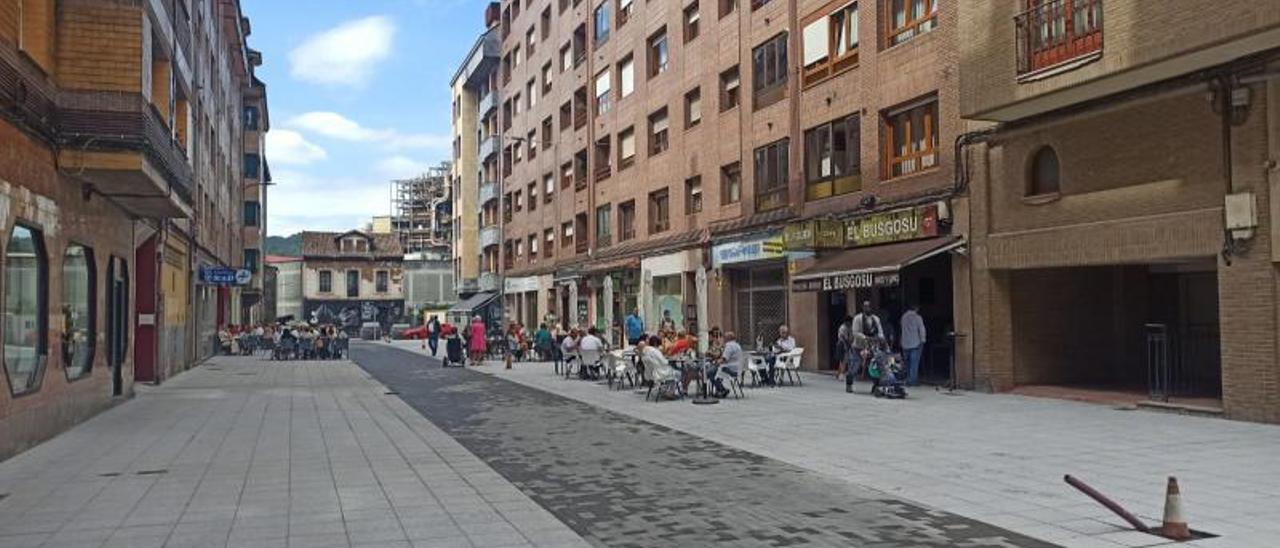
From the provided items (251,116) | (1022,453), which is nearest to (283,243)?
(251,116)

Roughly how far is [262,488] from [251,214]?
152ft

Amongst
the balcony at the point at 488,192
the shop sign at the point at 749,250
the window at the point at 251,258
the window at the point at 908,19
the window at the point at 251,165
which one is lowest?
the shop sign at the point at 749,250

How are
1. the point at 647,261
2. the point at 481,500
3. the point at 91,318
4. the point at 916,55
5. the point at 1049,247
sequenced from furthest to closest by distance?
the point at 647,261
the point at 916,55
the point at 1049,247
the point at 91,318
the point at 481,500

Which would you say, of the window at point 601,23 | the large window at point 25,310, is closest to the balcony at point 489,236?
the window at point 601,23

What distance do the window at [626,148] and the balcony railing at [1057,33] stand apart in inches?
825

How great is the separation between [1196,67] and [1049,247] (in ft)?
12.4

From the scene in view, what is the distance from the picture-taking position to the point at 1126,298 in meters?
17.7

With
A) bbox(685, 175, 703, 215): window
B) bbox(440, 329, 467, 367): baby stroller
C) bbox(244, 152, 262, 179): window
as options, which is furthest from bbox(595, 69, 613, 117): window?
bbox(244, 152, 262, 179): window

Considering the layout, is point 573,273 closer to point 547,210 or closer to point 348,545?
point 547,210

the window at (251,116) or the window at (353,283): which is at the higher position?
the window at (251,116)

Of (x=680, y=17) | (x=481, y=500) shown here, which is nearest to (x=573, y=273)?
(x=680, y=17)

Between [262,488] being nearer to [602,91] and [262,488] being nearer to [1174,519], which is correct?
[1174,519]

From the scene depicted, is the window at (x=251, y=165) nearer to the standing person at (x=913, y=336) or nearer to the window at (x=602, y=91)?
the window at (x=602, y=91)

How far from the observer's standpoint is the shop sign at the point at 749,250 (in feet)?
75.4
